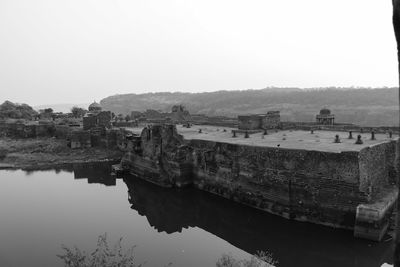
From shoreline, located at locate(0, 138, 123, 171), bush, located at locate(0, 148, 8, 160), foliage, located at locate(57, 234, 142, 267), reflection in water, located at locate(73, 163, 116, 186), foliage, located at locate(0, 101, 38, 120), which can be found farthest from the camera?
foliage, located at locate(0, 101, 38, 120)

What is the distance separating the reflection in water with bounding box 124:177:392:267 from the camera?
10.6m

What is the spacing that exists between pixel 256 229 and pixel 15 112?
5225cm

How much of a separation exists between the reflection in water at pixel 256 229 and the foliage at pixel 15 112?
42.7 meters

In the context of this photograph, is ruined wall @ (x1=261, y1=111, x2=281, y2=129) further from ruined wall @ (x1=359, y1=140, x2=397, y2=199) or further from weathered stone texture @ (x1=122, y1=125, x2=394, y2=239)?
ruined wall @ (x1=359, y1=140, x2=397, y2=199)

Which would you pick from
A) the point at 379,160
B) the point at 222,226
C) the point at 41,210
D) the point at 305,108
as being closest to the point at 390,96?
the point at 305,108

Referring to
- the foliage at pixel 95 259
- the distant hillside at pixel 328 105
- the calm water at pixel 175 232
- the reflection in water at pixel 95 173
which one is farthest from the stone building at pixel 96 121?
the distant hillside at pixel 328 105

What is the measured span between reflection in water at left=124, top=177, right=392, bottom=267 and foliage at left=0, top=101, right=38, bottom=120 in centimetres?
4265

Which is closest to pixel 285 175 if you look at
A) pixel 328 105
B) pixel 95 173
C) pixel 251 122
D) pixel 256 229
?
pixel 256 229

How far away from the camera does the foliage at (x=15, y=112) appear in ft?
170

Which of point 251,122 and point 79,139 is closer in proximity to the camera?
point 251,122

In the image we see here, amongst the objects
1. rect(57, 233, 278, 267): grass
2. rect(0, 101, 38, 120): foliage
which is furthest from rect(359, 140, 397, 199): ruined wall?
rect(0, 101, 38, 120): foliage

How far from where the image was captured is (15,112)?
52.9m

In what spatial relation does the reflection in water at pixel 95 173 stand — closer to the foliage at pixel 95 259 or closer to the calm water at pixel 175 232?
Result: the calm water at pixel 175 232

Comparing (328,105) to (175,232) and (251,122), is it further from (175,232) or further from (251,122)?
(175,232)
